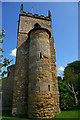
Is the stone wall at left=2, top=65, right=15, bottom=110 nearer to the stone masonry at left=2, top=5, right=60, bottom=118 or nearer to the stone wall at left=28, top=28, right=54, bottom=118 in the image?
the stone masonry at left=2, top=5, right=60, bottom=118

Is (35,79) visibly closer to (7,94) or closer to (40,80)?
(40,80)

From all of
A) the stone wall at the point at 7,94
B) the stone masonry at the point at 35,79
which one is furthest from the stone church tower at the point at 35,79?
the stone wall at the point at 7,94

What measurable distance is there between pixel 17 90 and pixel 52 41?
26.2 ft

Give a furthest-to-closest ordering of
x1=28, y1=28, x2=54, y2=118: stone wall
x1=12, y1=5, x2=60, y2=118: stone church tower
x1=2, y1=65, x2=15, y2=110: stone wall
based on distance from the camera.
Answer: x1=2, y1=65, x2=15, y2=110: stone wall < x1=12, y1=5, x2=60, y2=118: stone church tower < x1=28, y1=28, x2=54, y2=118: stone wall

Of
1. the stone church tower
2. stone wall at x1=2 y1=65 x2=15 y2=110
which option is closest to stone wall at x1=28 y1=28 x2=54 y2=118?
the stone church tower

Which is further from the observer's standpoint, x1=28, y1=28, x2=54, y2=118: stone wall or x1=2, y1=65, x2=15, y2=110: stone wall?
x1=2, y1=65, x2=15, y2=110: stone wall

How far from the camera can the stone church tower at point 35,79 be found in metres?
7.44

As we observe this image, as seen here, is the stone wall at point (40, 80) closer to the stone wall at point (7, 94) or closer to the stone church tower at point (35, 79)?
the stone church tower at point (35, 79)

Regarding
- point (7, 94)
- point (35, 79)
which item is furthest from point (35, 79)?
point (7, 94)

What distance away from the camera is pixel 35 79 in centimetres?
813

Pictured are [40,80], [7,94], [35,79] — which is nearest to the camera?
[40,80]

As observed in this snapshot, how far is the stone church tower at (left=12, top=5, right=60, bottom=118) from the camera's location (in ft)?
24.4

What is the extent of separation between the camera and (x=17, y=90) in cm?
930

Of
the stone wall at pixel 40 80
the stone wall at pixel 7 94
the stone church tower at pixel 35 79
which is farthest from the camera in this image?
the stone wall at pixel 7 94
